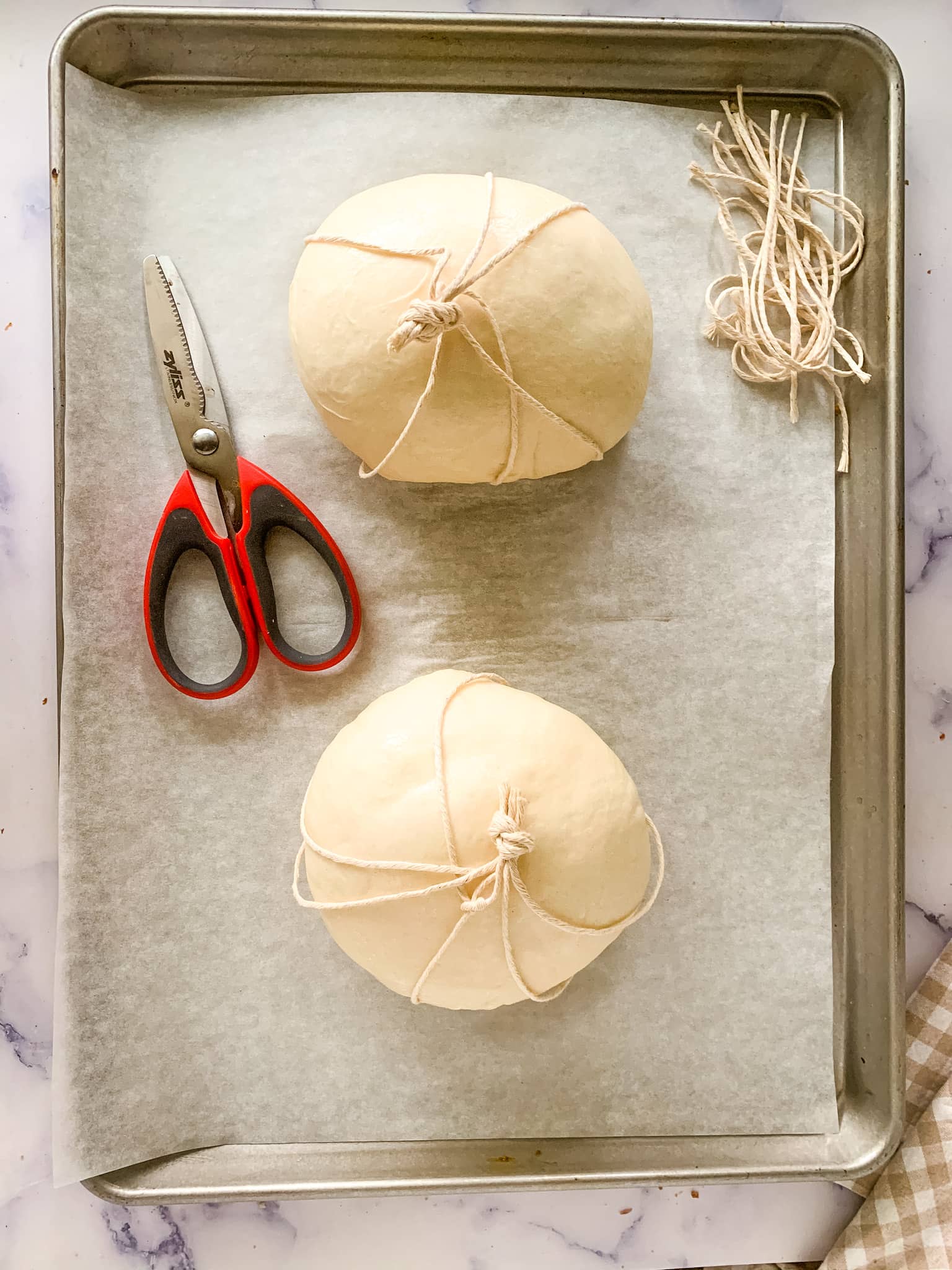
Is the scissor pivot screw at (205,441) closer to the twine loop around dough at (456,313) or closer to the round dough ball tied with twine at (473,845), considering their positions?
the twine loop around dough at (456,313)

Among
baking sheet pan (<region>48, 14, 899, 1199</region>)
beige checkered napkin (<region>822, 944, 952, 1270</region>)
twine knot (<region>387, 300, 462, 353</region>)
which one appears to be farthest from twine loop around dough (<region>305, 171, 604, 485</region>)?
beige checkered napkin (<region>822, 944, 952, 1270</region>)

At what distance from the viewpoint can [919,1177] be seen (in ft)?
3.43

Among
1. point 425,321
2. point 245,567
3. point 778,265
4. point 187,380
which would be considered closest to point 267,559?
point 245,567

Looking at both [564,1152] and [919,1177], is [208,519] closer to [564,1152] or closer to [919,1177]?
[564,1152]

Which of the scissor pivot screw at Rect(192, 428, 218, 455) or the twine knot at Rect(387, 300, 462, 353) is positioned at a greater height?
the twine knot at Rect(387, 300, 462, 353)

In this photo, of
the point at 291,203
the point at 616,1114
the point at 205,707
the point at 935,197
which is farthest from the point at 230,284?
the point at 616,1114

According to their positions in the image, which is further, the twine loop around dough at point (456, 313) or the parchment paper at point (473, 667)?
the parchment paper at point (473, 667)

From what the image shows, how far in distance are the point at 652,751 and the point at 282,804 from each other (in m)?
0.40

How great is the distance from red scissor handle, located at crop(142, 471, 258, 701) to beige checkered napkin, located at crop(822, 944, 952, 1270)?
84 centimetres

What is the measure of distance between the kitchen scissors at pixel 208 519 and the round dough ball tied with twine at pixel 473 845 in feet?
0.49

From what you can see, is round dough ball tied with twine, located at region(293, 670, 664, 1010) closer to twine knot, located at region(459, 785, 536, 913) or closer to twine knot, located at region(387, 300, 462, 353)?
twine knot, located at region(459, 785, 536, 913)

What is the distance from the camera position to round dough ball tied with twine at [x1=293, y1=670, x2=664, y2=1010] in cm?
84

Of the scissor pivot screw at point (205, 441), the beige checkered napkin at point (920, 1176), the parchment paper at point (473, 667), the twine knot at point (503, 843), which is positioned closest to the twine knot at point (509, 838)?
the twine knot at point (503, 843)

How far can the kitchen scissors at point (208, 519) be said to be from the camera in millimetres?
973
